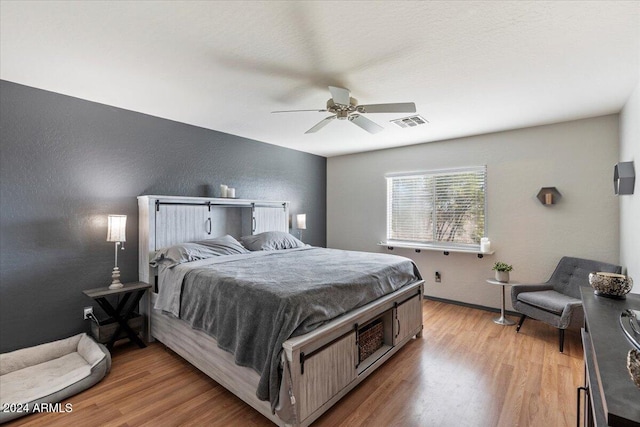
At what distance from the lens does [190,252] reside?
3.11 metres

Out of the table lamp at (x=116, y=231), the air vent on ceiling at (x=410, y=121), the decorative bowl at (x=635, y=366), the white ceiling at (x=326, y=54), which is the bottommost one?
the decorative bowl at (x=635, y=366)

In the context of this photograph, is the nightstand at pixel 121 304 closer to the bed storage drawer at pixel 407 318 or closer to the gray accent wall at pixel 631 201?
the bed storage drawer at pixel 407 318

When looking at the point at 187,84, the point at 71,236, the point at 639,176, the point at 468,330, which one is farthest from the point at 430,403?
the point at 71,236

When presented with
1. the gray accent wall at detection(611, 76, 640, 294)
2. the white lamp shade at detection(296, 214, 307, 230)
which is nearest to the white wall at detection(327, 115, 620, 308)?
the gray accent wall at detection(611, 76, 640, 294)

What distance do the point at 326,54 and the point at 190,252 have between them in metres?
2.40

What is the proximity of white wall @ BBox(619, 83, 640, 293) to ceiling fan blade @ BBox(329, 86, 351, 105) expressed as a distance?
2460mm

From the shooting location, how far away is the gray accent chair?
9.40 ft

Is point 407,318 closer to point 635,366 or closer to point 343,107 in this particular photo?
point 343,107

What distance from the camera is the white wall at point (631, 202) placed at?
2.42 metres

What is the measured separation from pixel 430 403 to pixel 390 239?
328 centimetres

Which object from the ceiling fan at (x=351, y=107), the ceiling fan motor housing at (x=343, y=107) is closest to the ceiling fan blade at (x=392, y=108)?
the ceiling fan at (x=351, y=107)

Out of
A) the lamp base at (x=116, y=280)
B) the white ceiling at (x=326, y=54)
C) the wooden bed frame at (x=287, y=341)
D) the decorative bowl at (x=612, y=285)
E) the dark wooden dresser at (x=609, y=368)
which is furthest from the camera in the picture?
the lamp base at (x=116, y=280)

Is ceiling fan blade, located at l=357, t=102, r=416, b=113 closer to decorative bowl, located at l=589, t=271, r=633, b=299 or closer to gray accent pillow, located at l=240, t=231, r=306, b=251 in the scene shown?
decorative bowl, located at l=589, t=271, r=633, b=299

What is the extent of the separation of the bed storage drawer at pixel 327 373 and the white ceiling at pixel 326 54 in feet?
7.08
